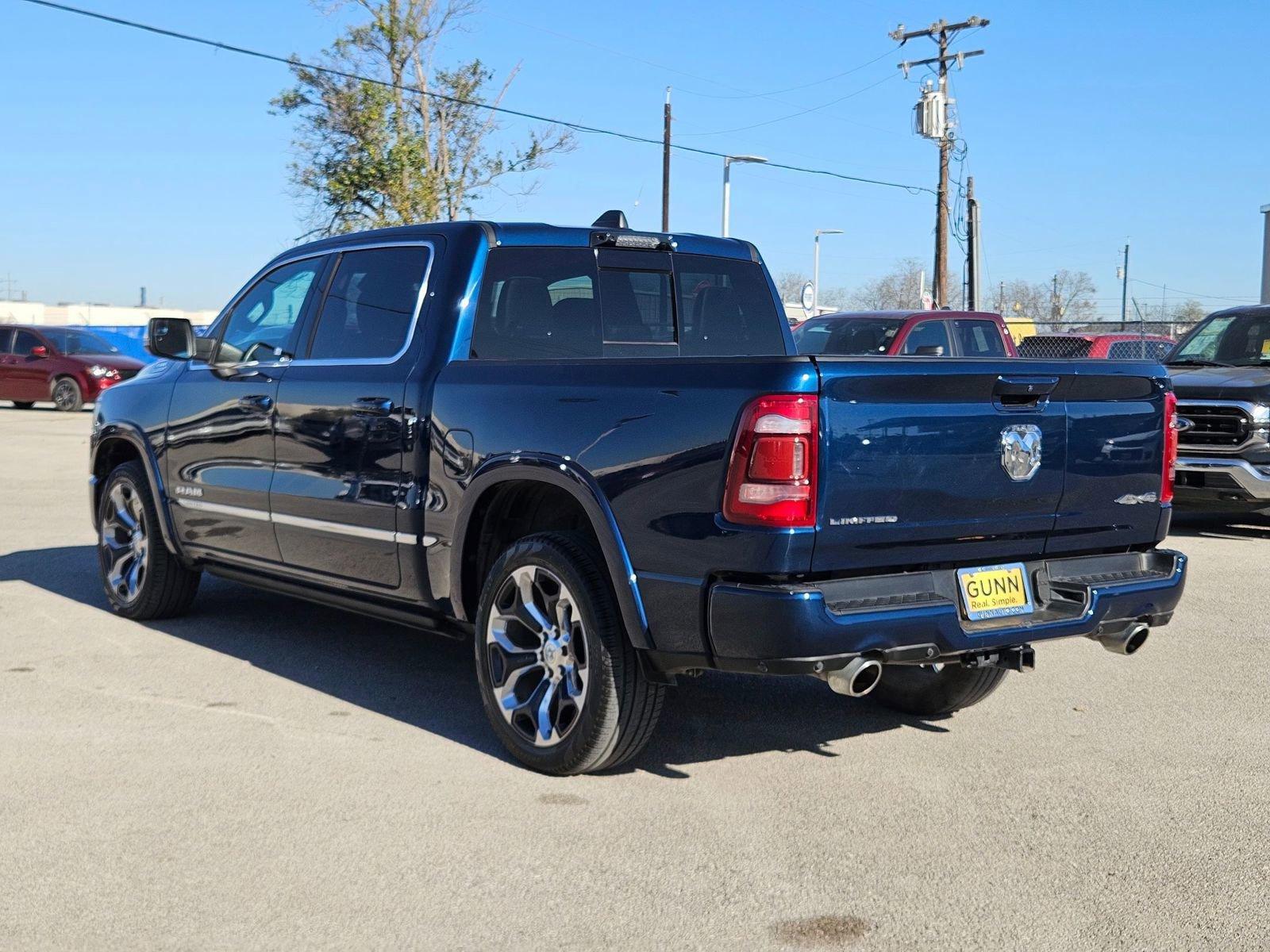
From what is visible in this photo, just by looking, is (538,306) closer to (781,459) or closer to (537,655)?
(537,655)

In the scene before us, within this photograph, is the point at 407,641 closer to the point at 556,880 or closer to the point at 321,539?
the point at 321,539

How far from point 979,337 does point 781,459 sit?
12229mm

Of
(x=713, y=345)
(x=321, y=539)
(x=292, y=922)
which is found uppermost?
(x=713, y=345)

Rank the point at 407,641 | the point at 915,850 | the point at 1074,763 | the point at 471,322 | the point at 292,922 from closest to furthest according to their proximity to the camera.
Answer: the point at 292,922 < the point at 915,850 < the point at 1074,763 < the point at 471,322 < the point at 407,641

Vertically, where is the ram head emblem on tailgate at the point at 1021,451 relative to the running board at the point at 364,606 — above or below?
above

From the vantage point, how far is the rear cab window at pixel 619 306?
18.7 ft

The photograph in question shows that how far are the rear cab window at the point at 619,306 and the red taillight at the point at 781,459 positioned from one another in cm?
129

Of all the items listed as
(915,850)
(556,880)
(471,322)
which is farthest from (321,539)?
(915,850)

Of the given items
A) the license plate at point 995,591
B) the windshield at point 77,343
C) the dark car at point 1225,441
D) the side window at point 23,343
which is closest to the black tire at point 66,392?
the windshield at point 77,343

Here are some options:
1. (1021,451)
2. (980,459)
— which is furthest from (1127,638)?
(980,459)

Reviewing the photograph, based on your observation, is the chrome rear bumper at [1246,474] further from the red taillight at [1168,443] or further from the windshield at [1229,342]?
the red taillight at [1168,443]

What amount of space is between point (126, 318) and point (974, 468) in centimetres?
10212

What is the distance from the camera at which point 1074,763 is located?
5.26 m

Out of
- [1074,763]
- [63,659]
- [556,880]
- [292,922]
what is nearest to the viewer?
[292,922]
